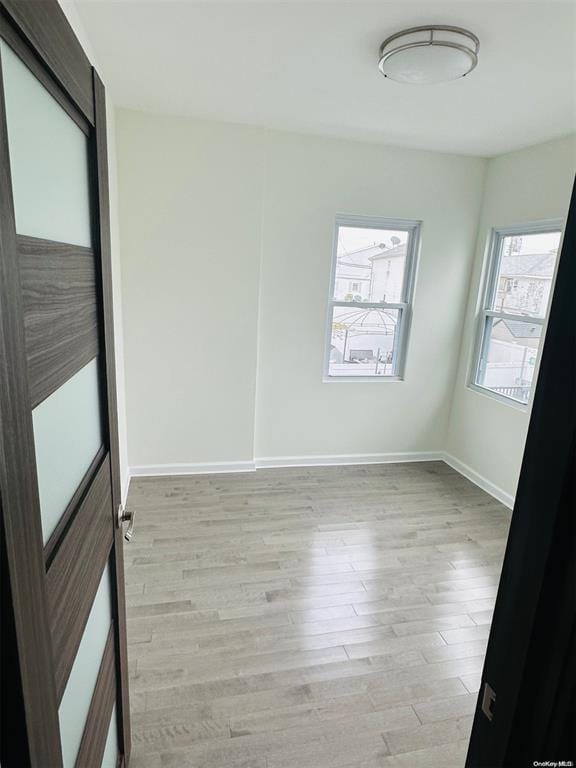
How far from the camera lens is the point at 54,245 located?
79 centimetres

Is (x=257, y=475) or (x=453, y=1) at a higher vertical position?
(x=453, y=1)

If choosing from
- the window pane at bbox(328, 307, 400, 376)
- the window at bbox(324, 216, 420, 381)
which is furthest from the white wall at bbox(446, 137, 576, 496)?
the window pane at bbox(328, 307, 400, 376)

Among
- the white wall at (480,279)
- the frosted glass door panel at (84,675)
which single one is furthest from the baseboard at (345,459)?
the frosted glass door panel at (84,675)

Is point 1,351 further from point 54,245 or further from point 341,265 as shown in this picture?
point 341,265

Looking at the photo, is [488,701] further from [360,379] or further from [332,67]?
[360,379]

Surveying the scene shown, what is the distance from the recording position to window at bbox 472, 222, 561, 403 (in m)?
3.46

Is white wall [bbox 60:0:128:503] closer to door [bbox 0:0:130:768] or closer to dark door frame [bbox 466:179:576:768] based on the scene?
door [bbox 0:0:130:768]

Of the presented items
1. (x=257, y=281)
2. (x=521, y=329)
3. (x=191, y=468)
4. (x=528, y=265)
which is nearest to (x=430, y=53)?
(x=257, y=281)

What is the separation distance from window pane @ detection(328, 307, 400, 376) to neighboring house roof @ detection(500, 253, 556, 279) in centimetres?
100

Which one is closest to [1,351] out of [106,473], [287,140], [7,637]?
[7,637]

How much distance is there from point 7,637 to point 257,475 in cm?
355

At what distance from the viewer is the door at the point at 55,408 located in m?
0.54

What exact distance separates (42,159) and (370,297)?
3.56m

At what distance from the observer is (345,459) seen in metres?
4.36
